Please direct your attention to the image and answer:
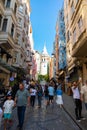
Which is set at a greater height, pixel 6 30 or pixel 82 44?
pixel 6 30

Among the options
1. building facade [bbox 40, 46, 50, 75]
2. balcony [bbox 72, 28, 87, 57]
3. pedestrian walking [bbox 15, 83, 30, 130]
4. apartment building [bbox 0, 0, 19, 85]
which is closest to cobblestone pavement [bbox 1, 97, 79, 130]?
pedestrian walking [bbox 15, 83, 30, 130]

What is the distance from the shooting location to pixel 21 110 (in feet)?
21.8

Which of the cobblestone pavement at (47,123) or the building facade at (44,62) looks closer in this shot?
the cobblestone pavement at (47,123)

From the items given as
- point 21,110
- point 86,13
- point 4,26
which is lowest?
point 21,110

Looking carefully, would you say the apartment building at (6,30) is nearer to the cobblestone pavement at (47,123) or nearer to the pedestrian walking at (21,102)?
the cobblestone pavement at (47,123)

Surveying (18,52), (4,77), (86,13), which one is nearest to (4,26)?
(4,77)

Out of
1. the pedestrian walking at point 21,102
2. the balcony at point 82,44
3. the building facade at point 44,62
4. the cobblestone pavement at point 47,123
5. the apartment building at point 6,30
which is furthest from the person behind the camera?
the building facade at point 44,62

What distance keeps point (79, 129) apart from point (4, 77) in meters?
16.7

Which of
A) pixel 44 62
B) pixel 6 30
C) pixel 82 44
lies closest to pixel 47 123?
pixel 82 44

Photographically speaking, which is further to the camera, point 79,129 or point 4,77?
point 4,77

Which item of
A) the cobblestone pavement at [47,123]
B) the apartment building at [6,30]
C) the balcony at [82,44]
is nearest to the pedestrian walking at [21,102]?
the cobblestone pavement at [47,123]

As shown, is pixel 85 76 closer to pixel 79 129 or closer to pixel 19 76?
pixel 79 129

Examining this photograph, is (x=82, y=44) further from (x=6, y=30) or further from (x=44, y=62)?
(x=44, y=62)

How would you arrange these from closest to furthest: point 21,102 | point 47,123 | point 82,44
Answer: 1. point 21,102
2. point 47,123
3. point 82,44
